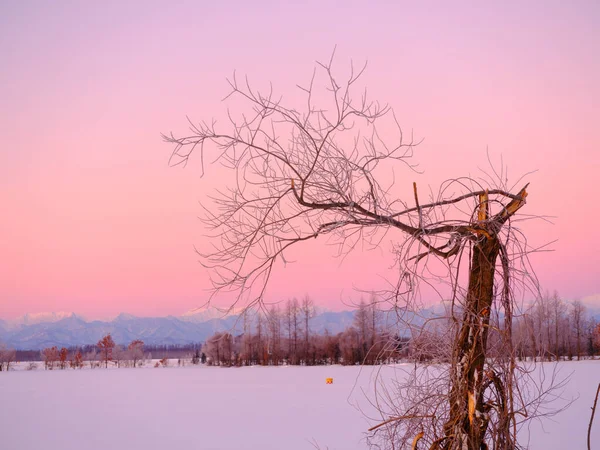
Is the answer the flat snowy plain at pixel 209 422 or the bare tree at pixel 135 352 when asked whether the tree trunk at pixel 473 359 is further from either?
the bare tree at pixel 135 352

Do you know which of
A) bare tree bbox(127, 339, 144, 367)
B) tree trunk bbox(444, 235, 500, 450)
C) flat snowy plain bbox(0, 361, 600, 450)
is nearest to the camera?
tree trunk bbox(444, 235, 500, 450)

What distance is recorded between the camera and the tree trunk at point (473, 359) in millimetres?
2514

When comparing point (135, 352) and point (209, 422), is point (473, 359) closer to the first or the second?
point (209, 422)

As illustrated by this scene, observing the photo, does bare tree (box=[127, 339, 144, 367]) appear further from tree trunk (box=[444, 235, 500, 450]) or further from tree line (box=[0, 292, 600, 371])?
tree trunk (box=[444, 235, 500, 450])

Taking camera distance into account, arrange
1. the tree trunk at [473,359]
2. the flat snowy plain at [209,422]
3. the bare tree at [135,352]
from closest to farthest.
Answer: the tree trunk at [473,359] → the flat snowy plain at [209,422] → the bare tree at [135,352]

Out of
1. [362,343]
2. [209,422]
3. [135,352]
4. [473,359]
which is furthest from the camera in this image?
[135,352]

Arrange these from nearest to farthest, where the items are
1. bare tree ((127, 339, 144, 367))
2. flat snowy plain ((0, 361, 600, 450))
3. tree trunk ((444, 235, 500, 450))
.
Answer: tree trunk ((444, 235, 500, 450)), flat snowy plain ((0, 361, 600, 450)), bare tree ((127, 339, 144, 367))

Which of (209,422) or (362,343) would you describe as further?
(362,343)

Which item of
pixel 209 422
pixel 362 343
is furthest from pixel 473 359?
pixel 362 343

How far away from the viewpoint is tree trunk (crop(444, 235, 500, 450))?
2514 mm

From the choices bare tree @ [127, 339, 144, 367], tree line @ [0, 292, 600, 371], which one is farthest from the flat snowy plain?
bare tree @ [127, 339, 144, 367]

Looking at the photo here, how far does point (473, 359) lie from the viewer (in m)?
2.54

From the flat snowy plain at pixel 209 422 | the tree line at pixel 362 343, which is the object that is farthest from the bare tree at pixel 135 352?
the flat snowy plain at pixel 209 422

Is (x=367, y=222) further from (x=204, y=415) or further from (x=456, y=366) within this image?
(x=204, y=415)
